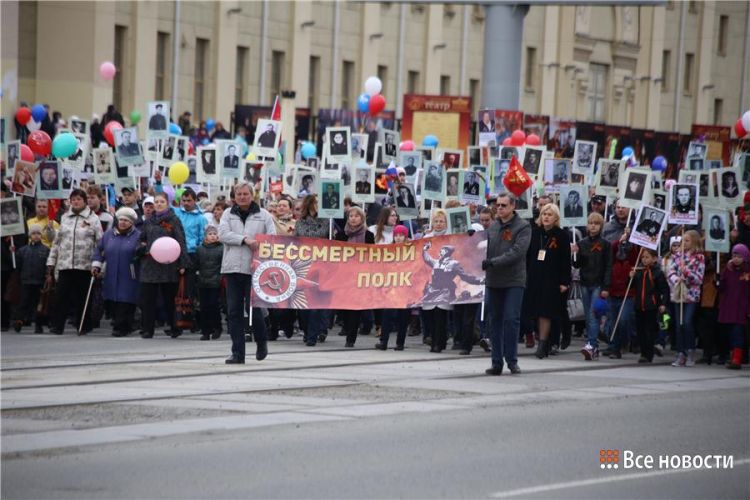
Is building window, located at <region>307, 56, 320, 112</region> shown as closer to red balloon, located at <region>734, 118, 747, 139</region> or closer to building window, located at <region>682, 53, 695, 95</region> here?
building window, located at <region>682, 53, 695, 95</region>

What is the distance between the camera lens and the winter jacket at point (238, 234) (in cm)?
1691

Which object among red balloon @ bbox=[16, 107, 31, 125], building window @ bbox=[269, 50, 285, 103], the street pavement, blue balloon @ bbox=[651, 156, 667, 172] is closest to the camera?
the street pavement

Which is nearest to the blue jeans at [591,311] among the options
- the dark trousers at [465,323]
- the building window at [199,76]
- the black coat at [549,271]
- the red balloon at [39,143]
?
the black coat at [549,271]

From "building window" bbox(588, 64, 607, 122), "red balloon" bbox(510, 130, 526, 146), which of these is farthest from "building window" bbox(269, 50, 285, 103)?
"red balloon" bbox(510, 130, 526, 146)

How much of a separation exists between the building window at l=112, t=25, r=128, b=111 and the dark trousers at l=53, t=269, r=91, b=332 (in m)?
26.5

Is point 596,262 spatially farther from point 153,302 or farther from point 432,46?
point 432,46

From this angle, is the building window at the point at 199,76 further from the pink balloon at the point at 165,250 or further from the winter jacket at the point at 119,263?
the pink balloon at the point at 165,250

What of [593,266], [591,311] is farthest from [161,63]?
[591,311]

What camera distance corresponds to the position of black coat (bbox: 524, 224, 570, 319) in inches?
778

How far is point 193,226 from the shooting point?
873 inches

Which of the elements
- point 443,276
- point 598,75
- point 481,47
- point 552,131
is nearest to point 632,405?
point 443,276

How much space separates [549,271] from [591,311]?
2.55 ft

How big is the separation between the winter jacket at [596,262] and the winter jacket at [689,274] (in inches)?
30.9

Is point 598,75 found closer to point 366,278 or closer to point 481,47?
point 481,47
